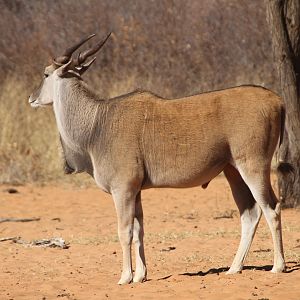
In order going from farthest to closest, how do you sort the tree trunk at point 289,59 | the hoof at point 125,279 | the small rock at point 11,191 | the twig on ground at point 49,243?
the small rock at point 11,191, the tree trunk at point 289,59, the twig on ground at point 49,243, the hoof at point 125,279

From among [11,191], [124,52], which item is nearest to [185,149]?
[11,191]

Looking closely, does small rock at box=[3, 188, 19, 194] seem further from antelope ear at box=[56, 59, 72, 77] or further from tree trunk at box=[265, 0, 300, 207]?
antelope ear at box=[56, 59, 72, 77]

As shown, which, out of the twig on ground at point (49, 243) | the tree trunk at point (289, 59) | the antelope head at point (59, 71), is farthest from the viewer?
the tree trunk at point (289, 59)

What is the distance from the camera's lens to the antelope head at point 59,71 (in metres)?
9.59

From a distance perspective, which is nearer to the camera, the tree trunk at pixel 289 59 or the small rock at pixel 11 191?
the tree trunk at pixel 289 59

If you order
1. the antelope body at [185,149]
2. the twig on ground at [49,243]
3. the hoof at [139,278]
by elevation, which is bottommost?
the twig on ground at [49,243]

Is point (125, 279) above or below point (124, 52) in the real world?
below

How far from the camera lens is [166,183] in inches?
356

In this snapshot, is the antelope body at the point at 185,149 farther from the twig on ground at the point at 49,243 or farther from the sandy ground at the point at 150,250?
the twig on ground at the point at 49,243

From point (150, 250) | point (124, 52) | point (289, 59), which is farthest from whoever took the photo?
point (124, 52)

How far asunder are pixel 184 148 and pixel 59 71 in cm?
151

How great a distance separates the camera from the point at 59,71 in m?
9.63

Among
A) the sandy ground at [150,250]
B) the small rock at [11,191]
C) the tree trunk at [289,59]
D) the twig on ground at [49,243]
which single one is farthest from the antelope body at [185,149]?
the small rock at [11,191]

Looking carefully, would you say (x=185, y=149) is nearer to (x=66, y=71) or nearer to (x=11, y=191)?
(x=66, y=71)
